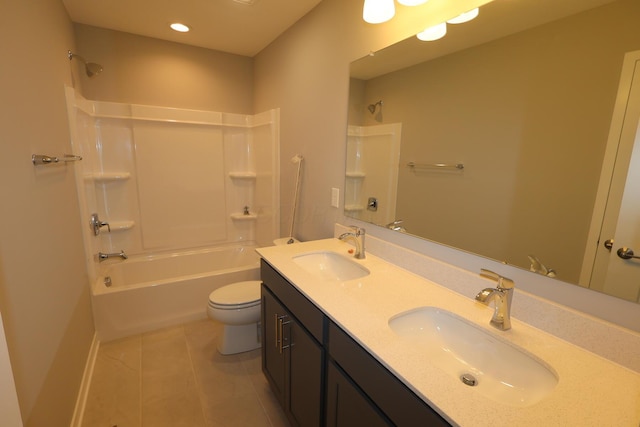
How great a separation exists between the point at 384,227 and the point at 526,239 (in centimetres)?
71

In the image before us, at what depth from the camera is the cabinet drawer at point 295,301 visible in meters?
1.14

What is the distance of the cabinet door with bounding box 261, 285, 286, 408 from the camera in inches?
59.1

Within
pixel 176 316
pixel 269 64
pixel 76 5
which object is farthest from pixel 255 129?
pixel 176 316

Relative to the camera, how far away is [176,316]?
2566 millimetres

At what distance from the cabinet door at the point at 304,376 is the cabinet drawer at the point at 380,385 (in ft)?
0.51

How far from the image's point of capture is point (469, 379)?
36.5 inches

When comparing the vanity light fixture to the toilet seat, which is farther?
the toilet seat

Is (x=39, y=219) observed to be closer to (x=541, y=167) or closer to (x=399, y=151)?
(x=399, y=151)

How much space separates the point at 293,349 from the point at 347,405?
0.43 meters

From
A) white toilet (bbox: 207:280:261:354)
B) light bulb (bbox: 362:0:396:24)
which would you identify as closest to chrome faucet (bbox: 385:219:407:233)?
light bulb (bbox: 362:0:396:24)

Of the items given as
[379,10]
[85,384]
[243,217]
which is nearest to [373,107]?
[379,10]

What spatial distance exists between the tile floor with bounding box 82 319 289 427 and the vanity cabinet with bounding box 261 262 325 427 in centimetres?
25

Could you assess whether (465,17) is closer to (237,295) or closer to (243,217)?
(237,295)

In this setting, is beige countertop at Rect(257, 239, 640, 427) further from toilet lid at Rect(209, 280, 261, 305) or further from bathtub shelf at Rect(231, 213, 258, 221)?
bathtub shelf at Rect(231, 213, 258, 221)
